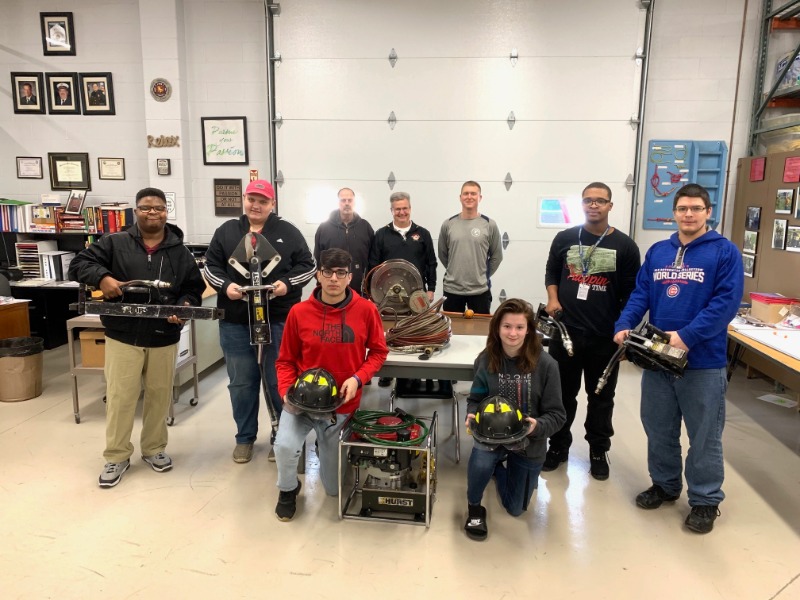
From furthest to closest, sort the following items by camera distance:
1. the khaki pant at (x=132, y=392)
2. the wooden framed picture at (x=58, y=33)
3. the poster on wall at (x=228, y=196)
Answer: the poster on wall at (x=228, y=196) < the wooden framed picture at (x=58, y=33) < the khaki pant at (x=132, y=392)

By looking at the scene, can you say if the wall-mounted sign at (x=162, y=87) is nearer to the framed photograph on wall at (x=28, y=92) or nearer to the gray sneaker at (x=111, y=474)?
the framed photograph on wall at (x=28, y=92)

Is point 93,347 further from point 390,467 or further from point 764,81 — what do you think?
point 764,81

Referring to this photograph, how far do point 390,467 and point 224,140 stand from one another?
162 inches

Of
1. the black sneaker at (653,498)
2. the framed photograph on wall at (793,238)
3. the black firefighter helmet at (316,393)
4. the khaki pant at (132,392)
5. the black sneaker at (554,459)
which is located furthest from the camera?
the framed photograph on wall at (793,238)

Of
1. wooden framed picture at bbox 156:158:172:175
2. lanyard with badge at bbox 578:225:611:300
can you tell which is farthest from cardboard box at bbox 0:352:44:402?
lanyard with badge at bbox 578:225:611:300

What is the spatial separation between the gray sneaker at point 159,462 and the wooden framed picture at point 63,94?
4.21 m

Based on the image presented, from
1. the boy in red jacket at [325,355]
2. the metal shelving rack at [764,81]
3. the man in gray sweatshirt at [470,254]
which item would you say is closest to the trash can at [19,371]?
the boy in red jacket at [325,355]

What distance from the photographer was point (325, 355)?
2.58 meters

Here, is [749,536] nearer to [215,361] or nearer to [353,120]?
[215,361]

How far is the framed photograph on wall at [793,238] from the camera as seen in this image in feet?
13.6

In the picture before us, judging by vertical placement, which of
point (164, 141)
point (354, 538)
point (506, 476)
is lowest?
point (354, 538)

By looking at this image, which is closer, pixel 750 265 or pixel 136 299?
pixel 136 299

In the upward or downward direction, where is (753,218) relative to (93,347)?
upward

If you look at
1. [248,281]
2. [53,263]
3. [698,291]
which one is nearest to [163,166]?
[53,263]
